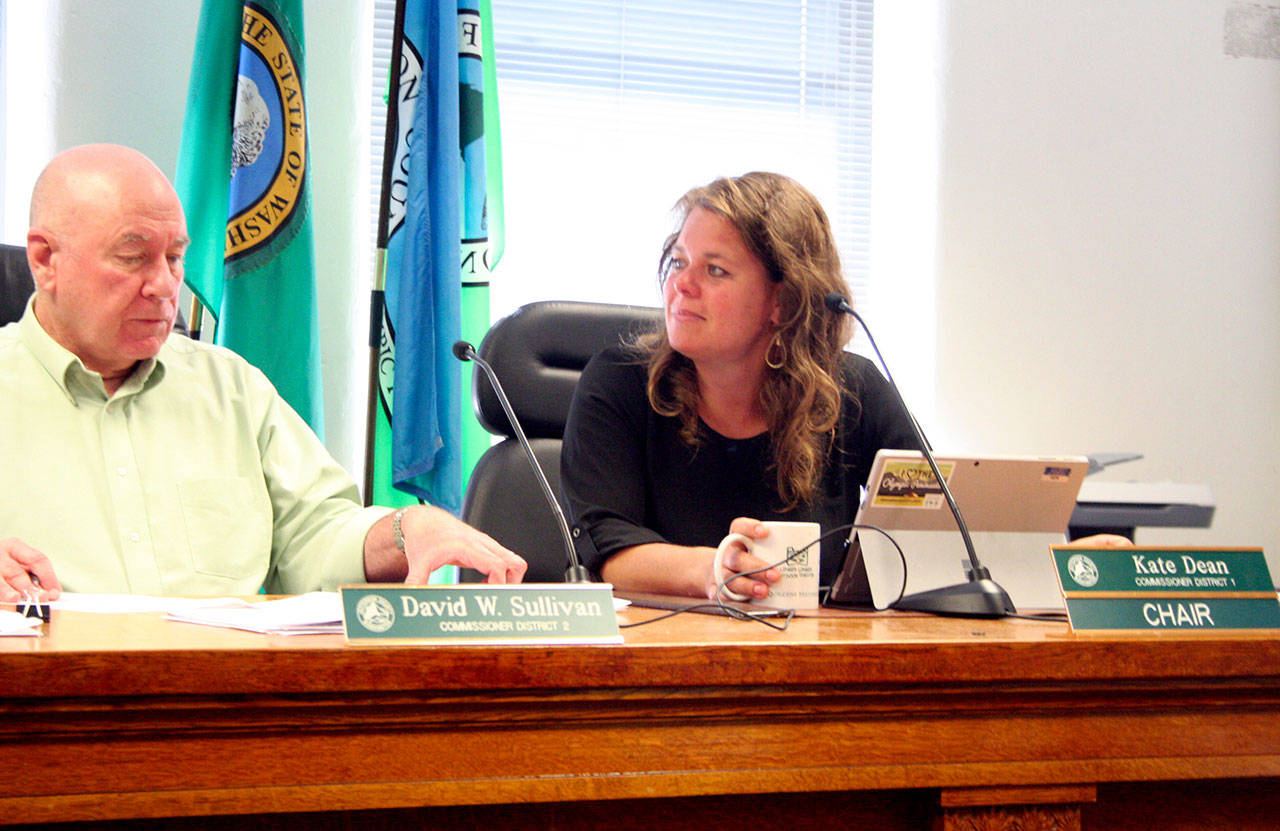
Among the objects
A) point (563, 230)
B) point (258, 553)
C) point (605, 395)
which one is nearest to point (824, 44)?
point (563, 230)

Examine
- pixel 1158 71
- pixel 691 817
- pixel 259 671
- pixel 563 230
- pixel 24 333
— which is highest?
pixel 1158 71

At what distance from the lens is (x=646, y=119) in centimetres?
304

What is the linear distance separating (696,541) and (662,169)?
1.63 metres

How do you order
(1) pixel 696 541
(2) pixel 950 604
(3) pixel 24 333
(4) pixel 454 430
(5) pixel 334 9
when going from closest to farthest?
(2) pixel 950 604, (3) pixel 24 333, (1) pixel 696 541, (4) pixel 454 430, (5) pixel 334 9

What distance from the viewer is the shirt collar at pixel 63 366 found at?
150 cm

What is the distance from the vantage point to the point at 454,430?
249cm

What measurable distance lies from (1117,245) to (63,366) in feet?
8.85

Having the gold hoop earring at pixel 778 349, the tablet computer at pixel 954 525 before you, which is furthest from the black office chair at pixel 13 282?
the tablet computer at pixel 954 525

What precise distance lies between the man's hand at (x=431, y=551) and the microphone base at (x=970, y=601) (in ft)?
1.46

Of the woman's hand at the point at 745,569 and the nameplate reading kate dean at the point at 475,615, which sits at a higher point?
the nameplate reading kate dean at the point at 475,615

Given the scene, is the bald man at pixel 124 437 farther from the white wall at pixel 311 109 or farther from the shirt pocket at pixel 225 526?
the white wall at pixel 311 109

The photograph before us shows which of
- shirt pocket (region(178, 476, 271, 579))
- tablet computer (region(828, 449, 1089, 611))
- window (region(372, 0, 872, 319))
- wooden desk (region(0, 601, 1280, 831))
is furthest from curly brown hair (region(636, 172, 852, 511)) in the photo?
window (region(372, 0, 872, 319))

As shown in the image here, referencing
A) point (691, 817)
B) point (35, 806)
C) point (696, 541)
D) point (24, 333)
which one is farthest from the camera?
point (696, 541)

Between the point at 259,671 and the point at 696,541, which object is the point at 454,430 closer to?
the point at 696,541
